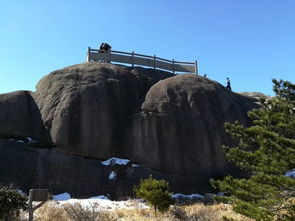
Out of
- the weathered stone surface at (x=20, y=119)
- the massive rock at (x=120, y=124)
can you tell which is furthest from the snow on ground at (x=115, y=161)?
the weathered stone surface at (x=20, y=119)

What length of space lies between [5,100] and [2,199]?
1458 centimetres

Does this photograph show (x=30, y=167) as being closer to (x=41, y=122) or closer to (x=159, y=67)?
(x=41, y=122)

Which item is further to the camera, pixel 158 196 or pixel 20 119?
pixel 20 119

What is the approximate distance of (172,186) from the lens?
20.2 metres

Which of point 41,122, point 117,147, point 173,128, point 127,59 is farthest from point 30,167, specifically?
point 127,59

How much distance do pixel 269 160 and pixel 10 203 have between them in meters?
7.69

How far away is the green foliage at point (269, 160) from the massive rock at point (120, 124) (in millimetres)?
11130

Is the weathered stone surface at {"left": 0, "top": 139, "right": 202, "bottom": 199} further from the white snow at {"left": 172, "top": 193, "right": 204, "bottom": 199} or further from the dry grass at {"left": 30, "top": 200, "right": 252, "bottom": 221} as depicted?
the dry grass at {"left": 30, "top": 200, "right": 252, "bottom": 221}

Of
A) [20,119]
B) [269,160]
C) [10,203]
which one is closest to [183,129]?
[20,119]

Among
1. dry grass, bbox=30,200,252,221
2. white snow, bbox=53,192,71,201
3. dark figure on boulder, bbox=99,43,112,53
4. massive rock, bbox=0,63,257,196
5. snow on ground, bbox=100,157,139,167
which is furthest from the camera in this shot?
dark figure on boulder, bbox=99,43,112,53

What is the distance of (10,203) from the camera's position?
9.43 meters

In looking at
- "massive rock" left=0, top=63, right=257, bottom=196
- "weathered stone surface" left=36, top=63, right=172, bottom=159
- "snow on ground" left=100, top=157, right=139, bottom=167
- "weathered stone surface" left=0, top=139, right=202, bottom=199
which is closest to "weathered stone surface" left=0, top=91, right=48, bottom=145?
"massive rock" left=0, top=63, right=257, bottom=196

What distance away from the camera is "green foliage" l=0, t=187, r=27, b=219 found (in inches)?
363

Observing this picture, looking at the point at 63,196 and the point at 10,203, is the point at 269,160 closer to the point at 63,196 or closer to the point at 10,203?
the point at 10,203
